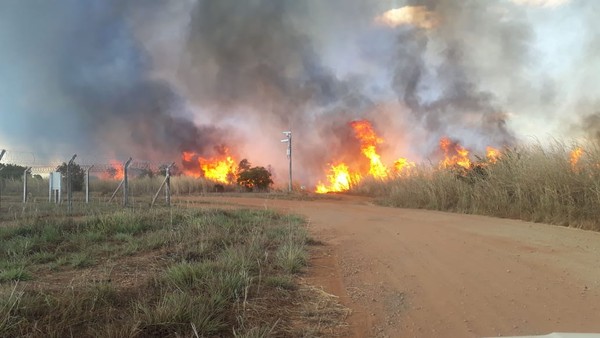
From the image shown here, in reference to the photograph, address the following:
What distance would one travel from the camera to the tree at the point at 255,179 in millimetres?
36469

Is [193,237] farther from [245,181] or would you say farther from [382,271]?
[245,181]

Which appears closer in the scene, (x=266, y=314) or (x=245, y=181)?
(x=266, y=314)

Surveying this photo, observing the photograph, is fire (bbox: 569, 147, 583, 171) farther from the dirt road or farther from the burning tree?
the burning tree

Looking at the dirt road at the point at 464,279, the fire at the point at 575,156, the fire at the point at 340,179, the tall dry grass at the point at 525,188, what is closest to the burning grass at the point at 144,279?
the dirt road at the point at 464,279

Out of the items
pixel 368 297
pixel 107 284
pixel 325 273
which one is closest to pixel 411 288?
pixel 368 297

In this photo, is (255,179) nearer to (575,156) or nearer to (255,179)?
(255,179)

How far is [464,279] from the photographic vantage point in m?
6.16

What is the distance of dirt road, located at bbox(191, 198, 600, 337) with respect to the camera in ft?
15.2

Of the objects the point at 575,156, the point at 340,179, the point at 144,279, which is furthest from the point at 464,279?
the point at 340,179

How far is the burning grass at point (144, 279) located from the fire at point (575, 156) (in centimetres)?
753

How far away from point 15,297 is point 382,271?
15.6 feet

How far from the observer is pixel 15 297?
4.36 meters

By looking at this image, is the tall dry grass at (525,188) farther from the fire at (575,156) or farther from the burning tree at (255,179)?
the burning tree at (255,179)

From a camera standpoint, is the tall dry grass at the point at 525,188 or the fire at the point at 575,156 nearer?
the tall dry grass at the point at 525,188
